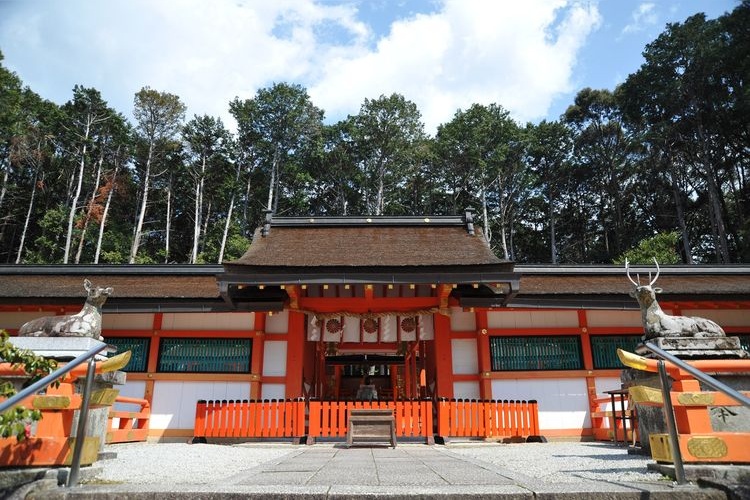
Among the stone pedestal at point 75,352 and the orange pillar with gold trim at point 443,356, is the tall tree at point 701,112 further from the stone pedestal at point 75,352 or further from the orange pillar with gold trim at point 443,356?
the stone pedestal at point 75,352

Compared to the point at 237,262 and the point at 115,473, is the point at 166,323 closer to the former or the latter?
the point at 237,262

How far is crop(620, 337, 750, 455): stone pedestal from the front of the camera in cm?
418

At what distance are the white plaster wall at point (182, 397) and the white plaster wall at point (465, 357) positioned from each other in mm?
4458

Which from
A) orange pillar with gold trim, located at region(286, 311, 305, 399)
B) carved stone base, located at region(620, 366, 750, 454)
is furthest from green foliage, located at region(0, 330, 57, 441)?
orange pillar with gold trim, located at region(286, 311, 305, 399)

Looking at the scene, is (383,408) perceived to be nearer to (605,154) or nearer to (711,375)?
(711,375)

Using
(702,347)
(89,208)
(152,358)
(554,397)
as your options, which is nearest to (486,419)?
(554,397)

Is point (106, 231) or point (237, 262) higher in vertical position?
point (106, 231)

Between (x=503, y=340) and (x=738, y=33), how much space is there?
25256 mm

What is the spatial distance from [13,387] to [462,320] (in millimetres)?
7974

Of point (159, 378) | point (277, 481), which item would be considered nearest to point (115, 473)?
point (277, 481)

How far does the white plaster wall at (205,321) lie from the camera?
9672mm

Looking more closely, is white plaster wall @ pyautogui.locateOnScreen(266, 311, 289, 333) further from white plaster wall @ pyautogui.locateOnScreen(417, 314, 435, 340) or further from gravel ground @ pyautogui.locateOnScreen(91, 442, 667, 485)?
gravel ground @ pyautogui.locateOnScreen(91, 442, 667, 485)

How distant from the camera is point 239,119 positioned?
1276 inches

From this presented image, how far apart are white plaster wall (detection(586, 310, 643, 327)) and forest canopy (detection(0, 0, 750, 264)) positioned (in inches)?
760
